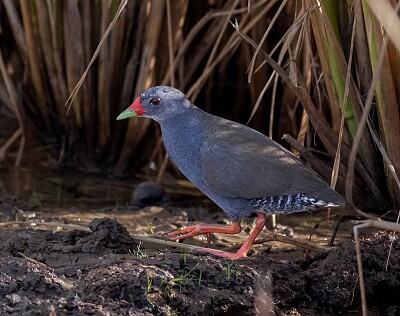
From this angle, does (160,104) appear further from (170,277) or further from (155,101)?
(170,277)

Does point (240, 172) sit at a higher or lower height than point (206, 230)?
higher

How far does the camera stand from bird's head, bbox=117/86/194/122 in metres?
5.02

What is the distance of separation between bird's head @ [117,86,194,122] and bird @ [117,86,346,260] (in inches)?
2.3

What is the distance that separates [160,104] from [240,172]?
747 mm

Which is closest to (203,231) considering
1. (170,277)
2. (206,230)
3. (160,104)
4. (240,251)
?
(206,230)

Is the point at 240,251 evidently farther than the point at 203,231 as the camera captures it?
No

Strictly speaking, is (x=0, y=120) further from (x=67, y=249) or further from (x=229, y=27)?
(x=67, y=249)

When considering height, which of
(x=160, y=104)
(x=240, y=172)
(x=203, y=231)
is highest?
(x=160, y=104)

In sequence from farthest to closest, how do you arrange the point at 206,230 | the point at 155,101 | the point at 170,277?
the point at 155,101
the point at 206,230
the point at 170,277

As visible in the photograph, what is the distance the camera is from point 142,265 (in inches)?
153

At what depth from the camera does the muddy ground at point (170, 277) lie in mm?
3693

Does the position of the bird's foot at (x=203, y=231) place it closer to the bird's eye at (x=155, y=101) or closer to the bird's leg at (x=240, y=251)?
the bird's leg at (x=240, y=251)

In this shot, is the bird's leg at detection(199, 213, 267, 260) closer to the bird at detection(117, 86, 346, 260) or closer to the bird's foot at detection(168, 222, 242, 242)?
the bird at detection(117, 86, 346, 260)

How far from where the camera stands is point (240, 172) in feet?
15.0
